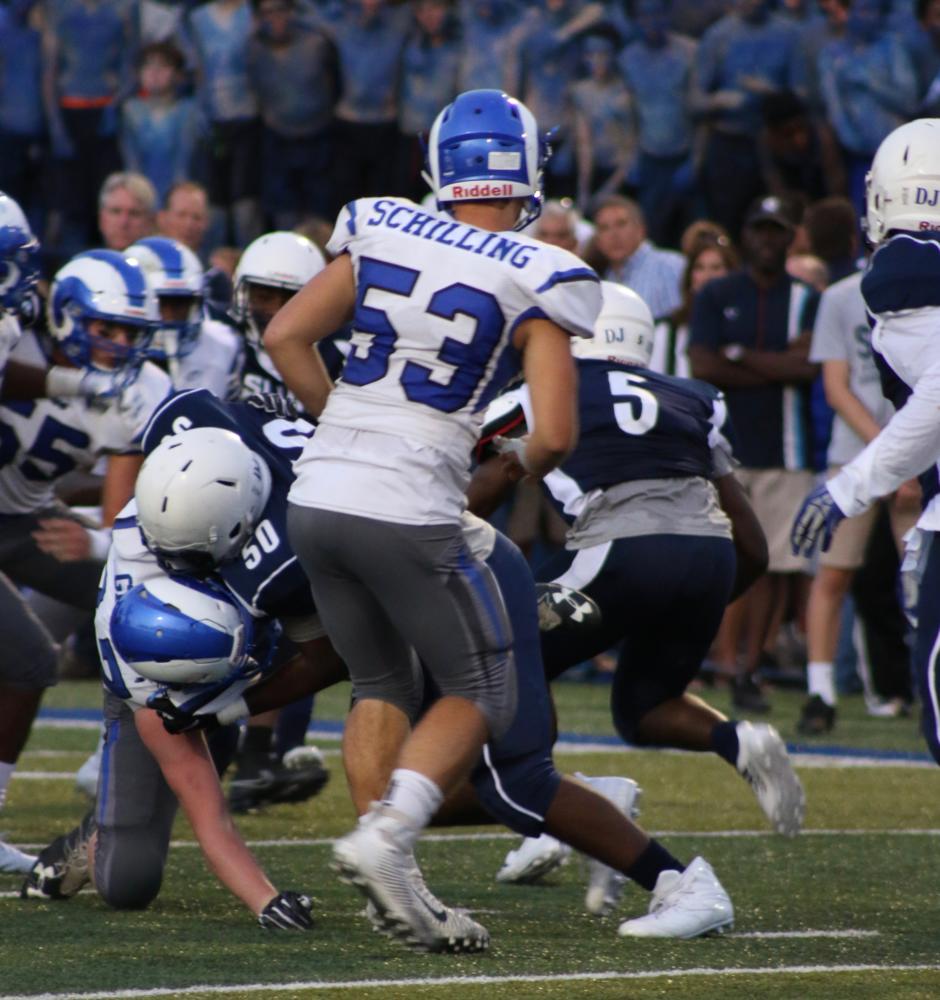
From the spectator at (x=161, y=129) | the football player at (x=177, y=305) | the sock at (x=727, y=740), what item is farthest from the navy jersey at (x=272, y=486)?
the spectator at (x=161, y=129)

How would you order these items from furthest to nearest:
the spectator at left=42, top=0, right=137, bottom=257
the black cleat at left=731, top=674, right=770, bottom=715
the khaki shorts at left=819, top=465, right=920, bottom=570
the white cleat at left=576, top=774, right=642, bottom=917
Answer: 1. the spectator at left=42, top=0, right=137, bottom=257
2. the black cleat at left=731, top=674, right=770, bottom=715
3. the khaki shorts at left=819, top=465, right=920, bottom=570
4. the white cleat at left=576, top=774, right=642, bottom=917

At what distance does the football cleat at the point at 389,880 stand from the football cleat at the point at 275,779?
2057 millimetres

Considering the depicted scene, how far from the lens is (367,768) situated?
151 inches

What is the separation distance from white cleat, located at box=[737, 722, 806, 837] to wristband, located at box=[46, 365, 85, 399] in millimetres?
1859

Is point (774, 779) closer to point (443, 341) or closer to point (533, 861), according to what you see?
point (533, 861)

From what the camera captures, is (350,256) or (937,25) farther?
(937,25)

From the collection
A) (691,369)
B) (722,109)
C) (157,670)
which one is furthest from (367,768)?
(722,109)

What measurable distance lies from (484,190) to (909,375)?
0.91 metres

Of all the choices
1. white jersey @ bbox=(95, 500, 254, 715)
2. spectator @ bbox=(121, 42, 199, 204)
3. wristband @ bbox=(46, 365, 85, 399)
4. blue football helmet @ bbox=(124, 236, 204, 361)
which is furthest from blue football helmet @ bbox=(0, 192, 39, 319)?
spectator @ bbox=(121, 42, 199, 204)

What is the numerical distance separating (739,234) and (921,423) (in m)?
7.09

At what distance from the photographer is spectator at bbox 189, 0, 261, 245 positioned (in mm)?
11516

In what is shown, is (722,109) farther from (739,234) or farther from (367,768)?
(367,768)

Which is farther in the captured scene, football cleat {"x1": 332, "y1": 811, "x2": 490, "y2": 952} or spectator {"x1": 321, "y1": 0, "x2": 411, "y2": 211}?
spectator {"x1": 321, "y1": 0, "x2": 411, "y2": 211}

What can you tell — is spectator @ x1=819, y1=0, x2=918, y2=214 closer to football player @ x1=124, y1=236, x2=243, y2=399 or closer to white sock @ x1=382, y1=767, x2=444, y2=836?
football player @ x1=124, y1=236, x2=243, y2=399
